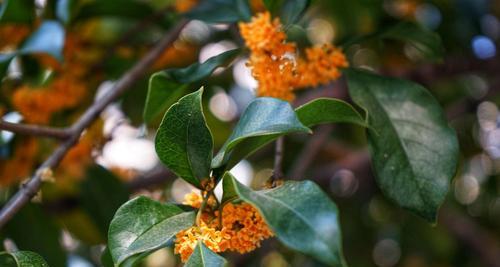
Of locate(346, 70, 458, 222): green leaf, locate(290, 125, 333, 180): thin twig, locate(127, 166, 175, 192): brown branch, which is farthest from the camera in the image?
locate(127, 166, 175, 192): brown branch

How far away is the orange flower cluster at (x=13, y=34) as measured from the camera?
51.4 inches

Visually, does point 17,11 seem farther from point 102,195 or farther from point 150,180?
point 150,180

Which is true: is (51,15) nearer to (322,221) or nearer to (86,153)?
(86,153)

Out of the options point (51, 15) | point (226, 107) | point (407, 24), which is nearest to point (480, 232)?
point (226, 107)

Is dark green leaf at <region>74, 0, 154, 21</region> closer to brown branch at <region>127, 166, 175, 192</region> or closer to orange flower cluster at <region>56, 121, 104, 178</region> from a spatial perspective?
orange flower cluster at <region>56, 121, 104, 178</region>

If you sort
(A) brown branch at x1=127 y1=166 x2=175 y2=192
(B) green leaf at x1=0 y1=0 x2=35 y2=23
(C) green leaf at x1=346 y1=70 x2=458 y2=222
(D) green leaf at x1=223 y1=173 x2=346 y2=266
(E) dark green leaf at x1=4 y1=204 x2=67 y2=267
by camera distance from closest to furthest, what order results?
(D) green leaf at x1=223 y1=173 x2=346 y2=266 < (C) green leaf at x1=346 y1=70 x2=458 y2=222 < (B) green leaf at x1=0 y1=0 x2=35 y2=23 < (E) dark green leaf at x1=4 y1=204 x2=67 y2=267 < (A) brown branch at x1=127 y1=166 x2=175 y2=192

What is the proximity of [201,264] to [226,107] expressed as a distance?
1.27m

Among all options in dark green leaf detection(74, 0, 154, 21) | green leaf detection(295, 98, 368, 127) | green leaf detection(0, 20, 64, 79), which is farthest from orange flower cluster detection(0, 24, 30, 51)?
green leaf detection(295, 98, 368, 127)

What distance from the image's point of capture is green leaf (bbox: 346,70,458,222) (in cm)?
85

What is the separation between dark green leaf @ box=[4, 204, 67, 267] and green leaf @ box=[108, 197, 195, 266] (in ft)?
1.88

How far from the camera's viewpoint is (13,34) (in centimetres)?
131

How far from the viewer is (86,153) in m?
1.33

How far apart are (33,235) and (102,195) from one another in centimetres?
16

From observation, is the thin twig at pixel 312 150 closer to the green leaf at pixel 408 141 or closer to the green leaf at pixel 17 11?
the green leaf at pixel 408 141
